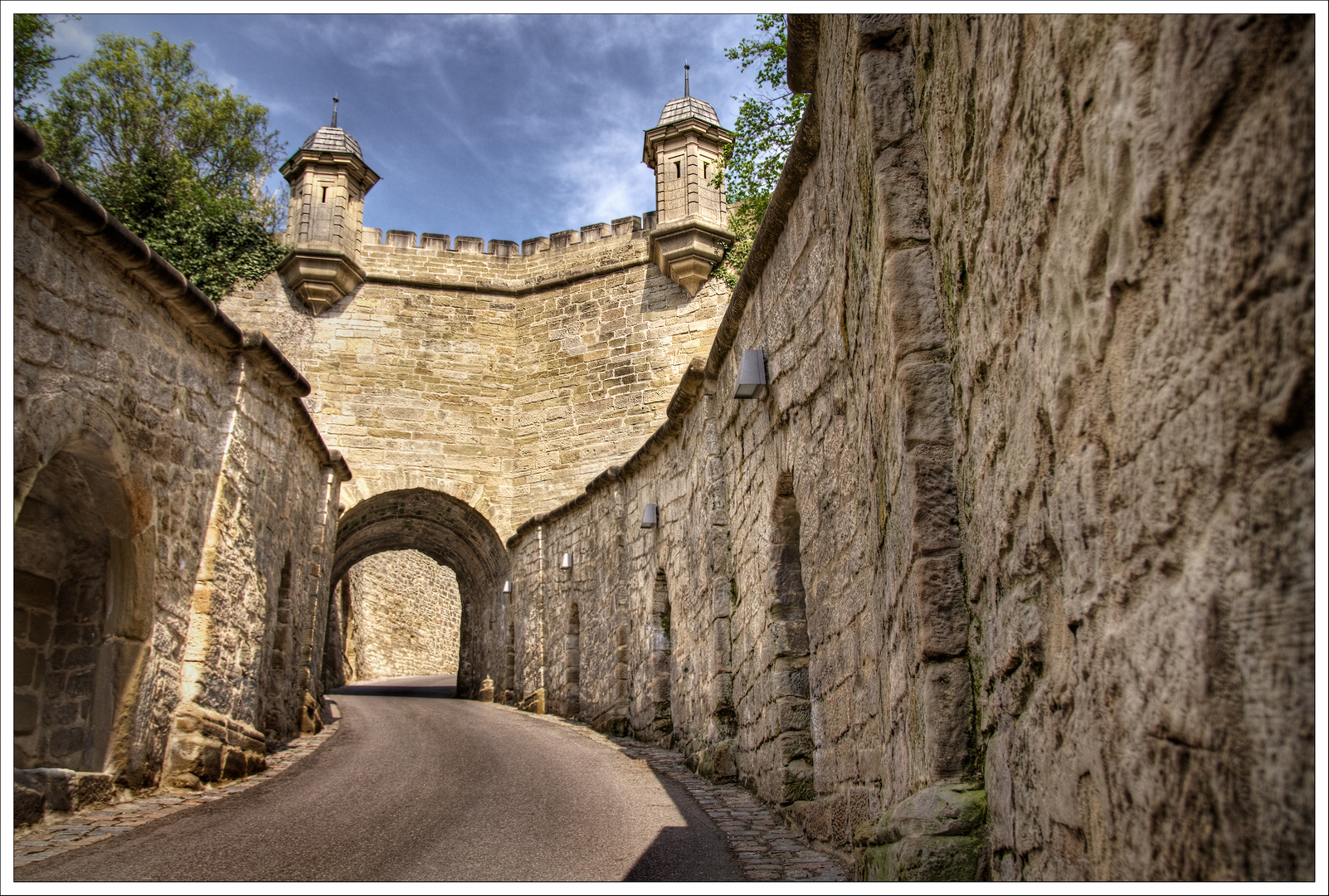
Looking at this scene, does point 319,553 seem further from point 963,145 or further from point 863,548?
point 963,145

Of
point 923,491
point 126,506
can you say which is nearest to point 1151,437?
point 923,491

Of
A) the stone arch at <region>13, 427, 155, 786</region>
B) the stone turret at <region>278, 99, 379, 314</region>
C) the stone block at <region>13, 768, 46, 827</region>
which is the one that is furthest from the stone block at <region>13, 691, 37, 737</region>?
the stone turret at <region>278, 99, 379, 314</region>

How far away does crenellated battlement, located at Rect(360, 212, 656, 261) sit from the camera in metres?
17.7

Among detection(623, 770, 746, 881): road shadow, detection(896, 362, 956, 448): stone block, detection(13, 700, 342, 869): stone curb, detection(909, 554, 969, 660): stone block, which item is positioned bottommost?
detection(623, 770, 746, 881): road shadow

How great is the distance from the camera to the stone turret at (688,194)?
1661 cm

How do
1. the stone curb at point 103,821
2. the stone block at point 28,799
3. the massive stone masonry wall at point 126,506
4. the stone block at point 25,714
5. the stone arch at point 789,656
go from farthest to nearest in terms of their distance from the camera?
the stone block at point 25,714 → the stone arch at point 789,656 → the massive stone masonry wall at point 126,506 → the stone block at point 28,799 → the stone curb at point 103,821

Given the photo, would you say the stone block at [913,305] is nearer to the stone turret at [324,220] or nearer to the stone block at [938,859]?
the stone block at [938,859]

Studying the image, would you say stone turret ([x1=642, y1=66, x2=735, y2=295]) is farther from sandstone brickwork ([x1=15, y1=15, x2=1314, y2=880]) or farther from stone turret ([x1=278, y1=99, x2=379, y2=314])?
sandstone brickwork ([x1=15, y1=15, x2=1314, y2=880])

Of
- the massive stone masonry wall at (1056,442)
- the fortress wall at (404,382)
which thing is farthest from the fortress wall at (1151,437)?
the fortress wall at (404,382)

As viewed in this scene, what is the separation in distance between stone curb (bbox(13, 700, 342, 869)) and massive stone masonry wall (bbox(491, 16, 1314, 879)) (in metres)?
3.40

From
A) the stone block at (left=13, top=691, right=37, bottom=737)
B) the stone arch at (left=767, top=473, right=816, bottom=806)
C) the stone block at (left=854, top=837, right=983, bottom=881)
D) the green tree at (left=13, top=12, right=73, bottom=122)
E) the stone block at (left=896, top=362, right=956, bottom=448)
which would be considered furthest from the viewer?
the green tree at (left=13, top=12, right=73, bottom=122)

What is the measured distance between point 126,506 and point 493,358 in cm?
1190

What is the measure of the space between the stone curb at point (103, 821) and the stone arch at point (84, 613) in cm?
28

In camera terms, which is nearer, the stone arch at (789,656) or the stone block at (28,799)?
the stone block at (28,799)
